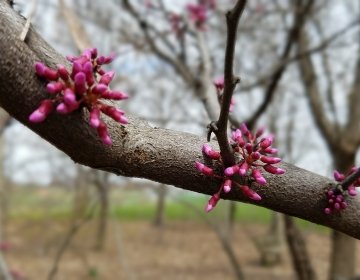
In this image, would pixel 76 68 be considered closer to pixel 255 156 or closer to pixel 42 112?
pixel 42 112

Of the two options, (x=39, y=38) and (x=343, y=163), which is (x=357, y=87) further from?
(x=39, y=38)

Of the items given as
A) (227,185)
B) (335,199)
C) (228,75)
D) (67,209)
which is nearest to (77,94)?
(228,75)

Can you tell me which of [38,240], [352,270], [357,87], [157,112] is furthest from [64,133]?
[38,240]

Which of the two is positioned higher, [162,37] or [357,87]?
[357,87]

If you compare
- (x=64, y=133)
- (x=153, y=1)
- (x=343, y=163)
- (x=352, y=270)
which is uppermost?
(x=153, y=1)

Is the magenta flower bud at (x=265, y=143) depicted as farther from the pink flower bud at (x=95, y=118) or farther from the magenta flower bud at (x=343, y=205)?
the pink flower bud at (x=95, y=118)

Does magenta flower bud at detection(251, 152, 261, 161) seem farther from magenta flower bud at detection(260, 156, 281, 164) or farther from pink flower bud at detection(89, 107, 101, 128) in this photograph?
pink flower bud at detection(89, 107, 101, 128)
